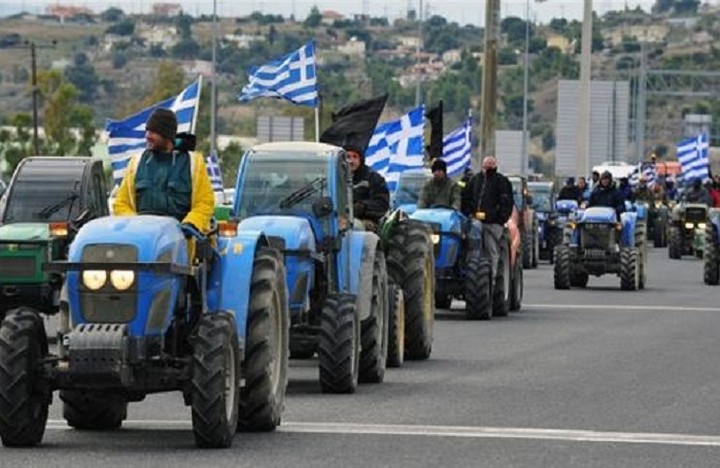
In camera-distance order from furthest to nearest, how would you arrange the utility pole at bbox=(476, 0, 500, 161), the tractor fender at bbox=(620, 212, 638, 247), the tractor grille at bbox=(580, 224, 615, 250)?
the utility pole at bbox=(476, 0, 500, 161), the tractor grille at bbox=(580, 224, 615, 250), the tractor fender at bbox=(620, 212, 638, 247)

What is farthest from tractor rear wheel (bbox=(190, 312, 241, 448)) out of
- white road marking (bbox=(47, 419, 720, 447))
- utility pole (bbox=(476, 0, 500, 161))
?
utility pole (bbox=(476, 0, 500, 161))

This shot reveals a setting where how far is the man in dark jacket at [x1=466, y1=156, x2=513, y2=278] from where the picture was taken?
120ft

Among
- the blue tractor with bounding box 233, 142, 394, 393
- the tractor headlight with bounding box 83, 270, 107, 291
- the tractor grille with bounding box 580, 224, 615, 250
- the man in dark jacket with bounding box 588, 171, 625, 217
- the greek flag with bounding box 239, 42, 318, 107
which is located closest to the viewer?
the tractor headlight with bounding box 83, 270, 107, 291

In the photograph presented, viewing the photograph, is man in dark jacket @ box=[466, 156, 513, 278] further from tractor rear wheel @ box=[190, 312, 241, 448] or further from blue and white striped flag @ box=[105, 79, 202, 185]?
tractor rear wheel @ box=[190, 312, 241, 448]

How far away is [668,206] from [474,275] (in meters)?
47.9

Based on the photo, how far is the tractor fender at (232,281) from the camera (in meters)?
18.3

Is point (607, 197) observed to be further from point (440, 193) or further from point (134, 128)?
point (440, 193)

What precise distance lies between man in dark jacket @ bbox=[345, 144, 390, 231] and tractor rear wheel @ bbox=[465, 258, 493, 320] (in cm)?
815

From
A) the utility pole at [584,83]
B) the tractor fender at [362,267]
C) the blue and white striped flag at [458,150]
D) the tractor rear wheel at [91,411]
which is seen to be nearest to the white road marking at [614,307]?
the blue and white striped flag at [458,150]

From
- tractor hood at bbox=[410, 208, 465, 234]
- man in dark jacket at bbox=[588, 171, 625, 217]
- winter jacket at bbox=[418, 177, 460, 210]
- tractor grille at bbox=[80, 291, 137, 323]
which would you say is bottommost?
man in dark jacket at bbox=[588, 171, 625, 217]

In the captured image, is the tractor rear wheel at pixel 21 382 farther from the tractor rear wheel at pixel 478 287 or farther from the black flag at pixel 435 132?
the black flag at pixel 435 132

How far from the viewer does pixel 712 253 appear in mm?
50781

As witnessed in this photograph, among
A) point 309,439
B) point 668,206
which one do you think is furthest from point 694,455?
point 668,206

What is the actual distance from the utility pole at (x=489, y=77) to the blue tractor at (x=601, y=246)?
15118 millimetres
